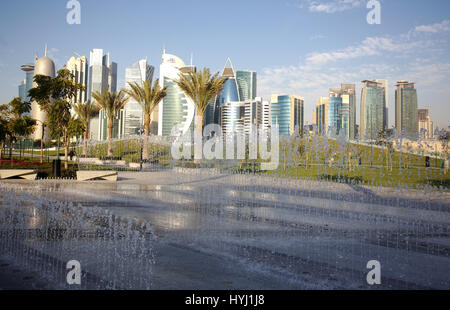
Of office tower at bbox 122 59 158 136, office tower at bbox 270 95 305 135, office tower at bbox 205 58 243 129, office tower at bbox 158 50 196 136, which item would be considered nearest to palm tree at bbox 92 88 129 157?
office tower at bbox 158 50 196 136

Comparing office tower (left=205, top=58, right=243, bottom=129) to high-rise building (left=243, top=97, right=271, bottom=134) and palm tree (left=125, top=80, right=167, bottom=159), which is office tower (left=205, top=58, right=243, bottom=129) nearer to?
high-rise building (left=243, top=97, right=271, bottom=134)

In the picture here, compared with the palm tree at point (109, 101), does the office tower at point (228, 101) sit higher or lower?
higher

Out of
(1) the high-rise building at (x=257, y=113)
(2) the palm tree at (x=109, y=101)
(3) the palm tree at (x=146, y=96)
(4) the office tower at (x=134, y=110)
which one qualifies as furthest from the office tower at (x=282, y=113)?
(3) the palm tree at (x=146, y=96)

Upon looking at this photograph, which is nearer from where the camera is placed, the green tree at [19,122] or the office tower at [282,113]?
the green tree at [19,122]

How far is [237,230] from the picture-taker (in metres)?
6.31

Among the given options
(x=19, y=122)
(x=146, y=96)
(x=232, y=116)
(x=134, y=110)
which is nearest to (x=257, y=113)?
(x=232, y=116)

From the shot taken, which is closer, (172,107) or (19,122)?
(19,122)

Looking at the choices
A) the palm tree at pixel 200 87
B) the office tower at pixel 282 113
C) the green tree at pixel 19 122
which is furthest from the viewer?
the office tower at pixel 282 113

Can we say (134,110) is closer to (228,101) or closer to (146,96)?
(228,101)

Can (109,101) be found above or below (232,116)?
below

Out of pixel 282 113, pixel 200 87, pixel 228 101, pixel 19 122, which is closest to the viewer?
pixel 19 122

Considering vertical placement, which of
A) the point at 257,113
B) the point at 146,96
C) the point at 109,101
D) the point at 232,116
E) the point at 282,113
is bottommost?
the point at 146,96

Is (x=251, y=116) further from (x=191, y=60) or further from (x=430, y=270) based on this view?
(x=430, y=270)

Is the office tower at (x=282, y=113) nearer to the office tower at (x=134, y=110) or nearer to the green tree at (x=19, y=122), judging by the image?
the office tower at (x=134, y=110)
